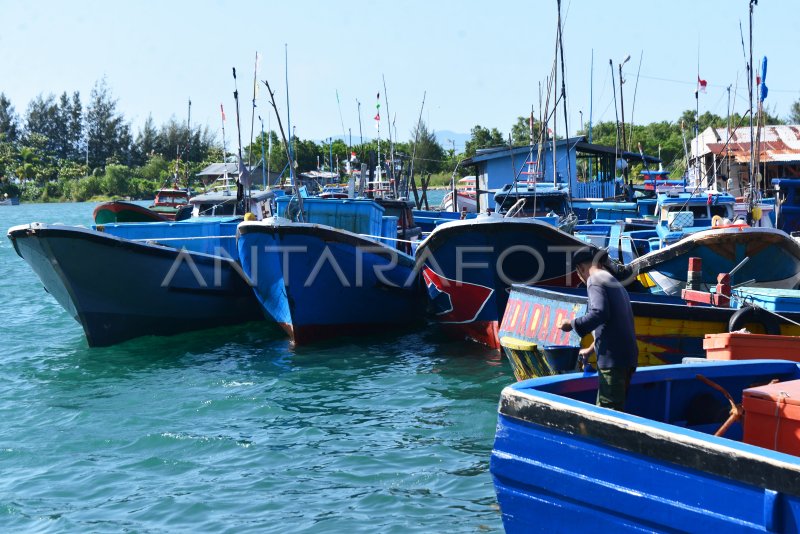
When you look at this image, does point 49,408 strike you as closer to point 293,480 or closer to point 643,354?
point 293,480

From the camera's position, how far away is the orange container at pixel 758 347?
833cm

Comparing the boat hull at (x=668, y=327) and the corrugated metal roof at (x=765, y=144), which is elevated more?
the corrugated metal roof at (x=765, y=144)

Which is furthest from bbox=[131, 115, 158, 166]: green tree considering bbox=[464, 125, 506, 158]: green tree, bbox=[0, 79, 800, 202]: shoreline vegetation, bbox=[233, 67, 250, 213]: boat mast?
bbox=[233, 67, 250, 213]: boat mast

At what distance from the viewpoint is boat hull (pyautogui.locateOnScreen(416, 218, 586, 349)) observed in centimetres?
1355

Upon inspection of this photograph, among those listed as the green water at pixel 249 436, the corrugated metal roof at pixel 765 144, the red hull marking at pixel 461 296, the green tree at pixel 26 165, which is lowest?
the green water at pixel 249 436

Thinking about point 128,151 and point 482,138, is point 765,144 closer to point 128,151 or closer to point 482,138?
point 482,138

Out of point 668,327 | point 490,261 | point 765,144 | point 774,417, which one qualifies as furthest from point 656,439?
point 765,144

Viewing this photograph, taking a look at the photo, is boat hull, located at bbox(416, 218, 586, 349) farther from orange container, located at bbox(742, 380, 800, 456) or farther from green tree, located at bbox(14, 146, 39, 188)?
green tree, located at bbox(14, 146, 39, 188)

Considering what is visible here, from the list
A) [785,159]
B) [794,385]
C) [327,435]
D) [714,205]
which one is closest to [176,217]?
[714,205]

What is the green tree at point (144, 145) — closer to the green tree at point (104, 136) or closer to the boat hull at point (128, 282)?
the green tree at point (104, 136)

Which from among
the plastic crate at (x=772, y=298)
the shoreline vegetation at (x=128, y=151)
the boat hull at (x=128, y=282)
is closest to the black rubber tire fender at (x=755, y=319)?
the plastic crate at (x=772, y=298)

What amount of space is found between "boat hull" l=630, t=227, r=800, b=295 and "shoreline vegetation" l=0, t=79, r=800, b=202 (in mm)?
51548

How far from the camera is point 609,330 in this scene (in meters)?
6.34

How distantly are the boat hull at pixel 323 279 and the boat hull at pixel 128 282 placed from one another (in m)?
1.06
